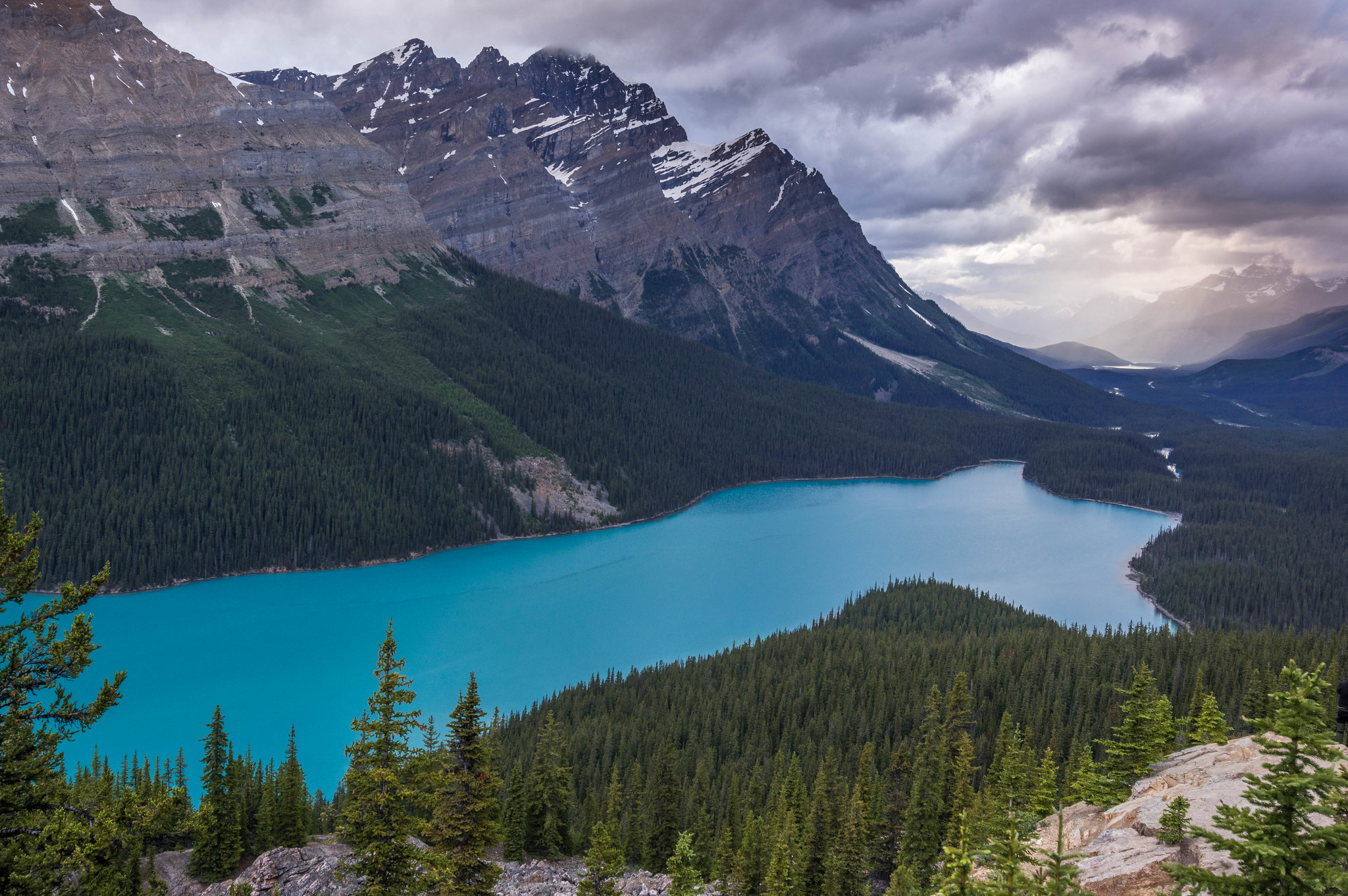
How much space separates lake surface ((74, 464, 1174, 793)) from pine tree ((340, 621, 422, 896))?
42.6 m

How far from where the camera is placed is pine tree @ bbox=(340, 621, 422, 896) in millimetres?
21688

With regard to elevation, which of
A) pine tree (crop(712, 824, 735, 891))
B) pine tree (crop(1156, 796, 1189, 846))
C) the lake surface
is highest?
pine tree (crop(1156, 796, 1189, 846))

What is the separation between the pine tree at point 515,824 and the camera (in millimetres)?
39812

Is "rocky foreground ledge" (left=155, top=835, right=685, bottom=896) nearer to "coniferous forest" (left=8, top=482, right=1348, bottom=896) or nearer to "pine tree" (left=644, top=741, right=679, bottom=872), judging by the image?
"coniferous forest" (left=8, top=482, right=1348, bottom=896)

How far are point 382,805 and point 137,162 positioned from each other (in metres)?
190

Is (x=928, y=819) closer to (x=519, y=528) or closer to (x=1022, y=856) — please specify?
(x=1022, y=856)

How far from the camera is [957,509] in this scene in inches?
6978

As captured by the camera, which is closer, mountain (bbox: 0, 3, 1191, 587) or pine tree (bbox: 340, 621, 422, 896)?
pine tree (bbox: 340, 621, 422, 896)

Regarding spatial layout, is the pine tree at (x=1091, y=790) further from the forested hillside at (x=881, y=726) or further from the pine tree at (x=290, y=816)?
the pine tree at (x=290, y=816)

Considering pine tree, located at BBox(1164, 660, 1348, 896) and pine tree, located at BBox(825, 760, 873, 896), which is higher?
pine tree, located at BBox(1164, 660, 1348, 896)

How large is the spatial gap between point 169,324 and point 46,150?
5210cm

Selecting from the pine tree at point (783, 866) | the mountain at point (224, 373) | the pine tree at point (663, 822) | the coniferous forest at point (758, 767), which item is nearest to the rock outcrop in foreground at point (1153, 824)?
the coniferous forest at point (758, 767)

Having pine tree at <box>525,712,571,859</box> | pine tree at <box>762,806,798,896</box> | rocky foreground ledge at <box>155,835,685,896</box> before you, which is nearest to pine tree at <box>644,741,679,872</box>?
rocky foreground ledge at <box>155,835,685,896</box>

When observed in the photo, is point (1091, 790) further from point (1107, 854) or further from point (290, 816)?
point (290, 816)
